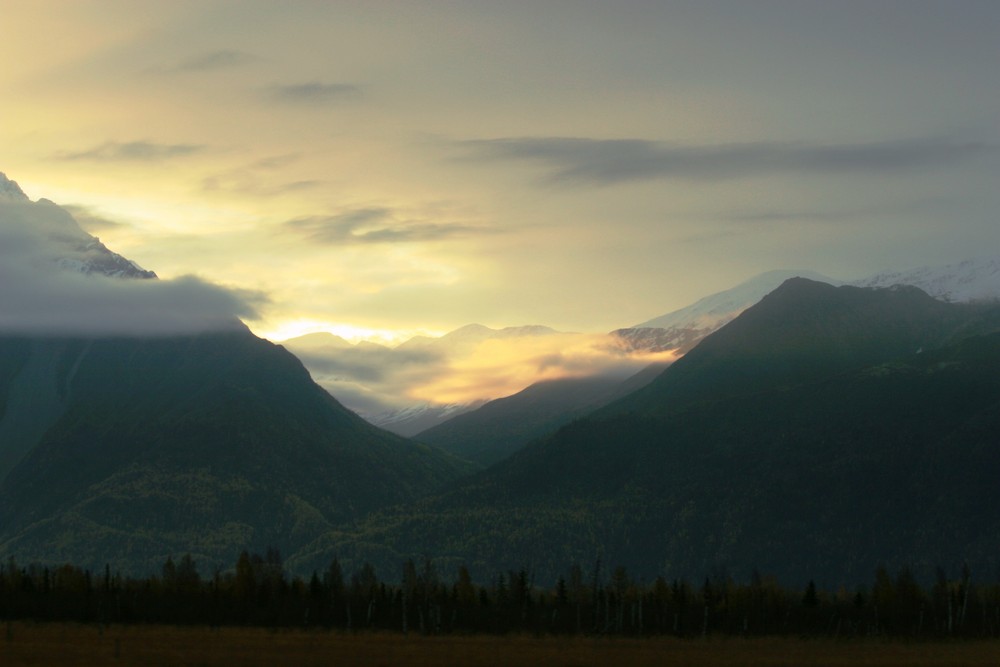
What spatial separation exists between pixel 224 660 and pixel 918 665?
90.9 meters

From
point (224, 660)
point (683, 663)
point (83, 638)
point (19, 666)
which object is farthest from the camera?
point (83, 638)

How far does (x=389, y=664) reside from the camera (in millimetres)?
169375

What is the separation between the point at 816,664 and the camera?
18862 centimetres

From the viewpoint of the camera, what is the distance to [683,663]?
186750mm

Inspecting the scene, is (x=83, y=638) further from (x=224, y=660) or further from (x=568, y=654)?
(x=568, y=654)

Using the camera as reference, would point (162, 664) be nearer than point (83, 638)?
Yes

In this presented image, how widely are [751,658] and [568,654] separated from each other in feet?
83.6

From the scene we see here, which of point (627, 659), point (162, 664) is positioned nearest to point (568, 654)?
point (627, 659)

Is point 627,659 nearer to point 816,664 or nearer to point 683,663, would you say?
point 683,663

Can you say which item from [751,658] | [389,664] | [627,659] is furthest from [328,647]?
[751,658]

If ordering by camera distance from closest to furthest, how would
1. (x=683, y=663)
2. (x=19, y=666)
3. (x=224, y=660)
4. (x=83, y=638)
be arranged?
(x=19, y=666) → (x=224, y=660) → (x=683, y=663) → (x=83, y=638)

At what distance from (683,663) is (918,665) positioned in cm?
3182

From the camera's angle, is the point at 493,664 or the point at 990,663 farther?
the point at 990,663

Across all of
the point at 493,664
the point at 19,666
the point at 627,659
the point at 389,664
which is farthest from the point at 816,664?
the point at 19,666
